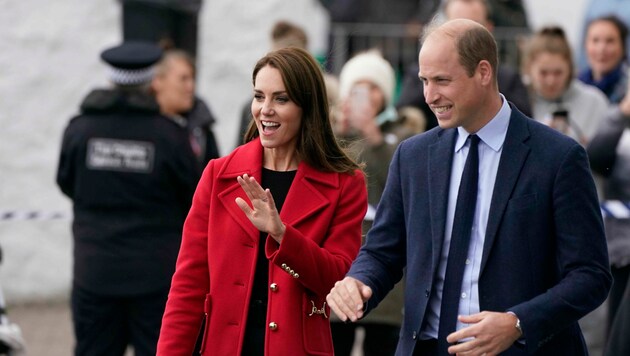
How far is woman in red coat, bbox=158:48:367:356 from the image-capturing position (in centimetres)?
523

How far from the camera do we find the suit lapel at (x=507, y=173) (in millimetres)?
4715

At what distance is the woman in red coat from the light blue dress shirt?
1.64ft

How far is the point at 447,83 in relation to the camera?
4.77 m

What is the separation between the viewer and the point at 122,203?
7801 millimetres

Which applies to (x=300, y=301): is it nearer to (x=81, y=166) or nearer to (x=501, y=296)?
(x=501, y=296)

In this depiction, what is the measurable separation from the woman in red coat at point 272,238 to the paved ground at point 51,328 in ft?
11.0

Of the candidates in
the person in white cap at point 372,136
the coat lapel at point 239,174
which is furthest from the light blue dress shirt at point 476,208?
the person in white cap at point 372,136

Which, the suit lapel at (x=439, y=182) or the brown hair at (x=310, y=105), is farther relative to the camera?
the brown hair at (x=310, y=105)

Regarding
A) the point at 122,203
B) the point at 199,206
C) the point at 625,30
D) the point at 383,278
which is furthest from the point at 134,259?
the point at 625,30

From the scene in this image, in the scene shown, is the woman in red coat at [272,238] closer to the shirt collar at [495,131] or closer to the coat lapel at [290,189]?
the coat lapel at [290,189]

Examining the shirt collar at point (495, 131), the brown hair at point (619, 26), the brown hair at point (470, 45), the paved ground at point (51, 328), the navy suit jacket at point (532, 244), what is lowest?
the paved ground at point (51, 328)

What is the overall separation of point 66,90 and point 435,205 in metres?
7.63

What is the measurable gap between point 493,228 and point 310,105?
39.2 inches

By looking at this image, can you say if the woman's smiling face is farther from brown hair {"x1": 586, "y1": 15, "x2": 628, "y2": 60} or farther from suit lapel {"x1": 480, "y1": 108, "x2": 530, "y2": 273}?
brown hair {"x1": 586, "y1": 15, "x2": 628, "y2": 60}
